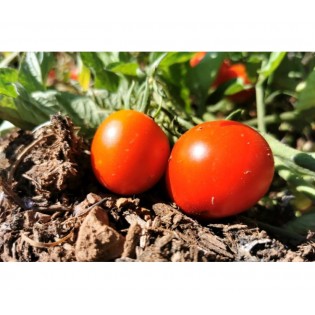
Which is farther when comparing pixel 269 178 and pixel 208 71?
pixel 208 71

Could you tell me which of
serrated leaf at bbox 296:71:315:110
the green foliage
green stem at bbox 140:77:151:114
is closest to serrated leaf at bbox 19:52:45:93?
the green foliage

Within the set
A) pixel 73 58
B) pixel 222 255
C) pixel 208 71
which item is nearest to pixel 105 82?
Answer: pixel 208 71

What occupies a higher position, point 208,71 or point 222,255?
point 208,71

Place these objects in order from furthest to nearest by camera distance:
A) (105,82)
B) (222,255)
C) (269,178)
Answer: (105,82) → (269,178) → (222,255)

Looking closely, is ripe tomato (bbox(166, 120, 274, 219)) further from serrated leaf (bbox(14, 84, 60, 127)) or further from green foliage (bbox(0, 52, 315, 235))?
serrated leaf (bbox(14, 84, 60, 127))

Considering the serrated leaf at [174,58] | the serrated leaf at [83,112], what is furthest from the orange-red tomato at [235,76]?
the serrated leaf at [83,112]

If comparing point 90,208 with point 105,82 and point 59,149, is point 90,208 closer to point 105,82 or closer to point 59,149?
point 59,149
